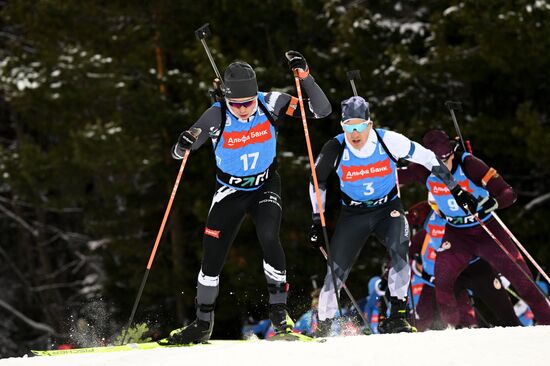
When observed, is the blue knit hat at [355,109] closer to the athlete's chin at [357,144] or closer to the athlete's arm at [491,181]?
the athlete's chin at [357,144]

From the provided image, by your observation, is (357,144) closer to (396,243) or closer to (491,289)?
(396,243)

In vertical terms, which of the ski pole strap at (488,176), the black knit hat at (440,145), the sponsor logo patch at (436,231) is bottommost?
the sponsor logo patch at (436,231)

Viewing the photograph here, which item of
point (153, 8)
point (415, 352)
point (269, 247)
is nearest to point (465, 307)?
point (269, 247)

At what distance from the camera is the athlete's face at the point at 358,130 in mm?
6930

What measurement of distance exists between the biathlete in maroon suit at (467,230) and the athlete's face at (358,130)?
135 cm

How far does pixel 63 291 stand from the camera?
78.5 ft

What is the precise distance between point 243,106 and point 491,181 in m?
2.76

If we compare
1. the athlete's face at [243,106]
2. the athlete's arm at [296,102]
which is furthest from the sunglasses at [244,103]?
the athlete's arm at [296,102]

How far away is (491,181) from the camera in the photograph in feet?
26.0

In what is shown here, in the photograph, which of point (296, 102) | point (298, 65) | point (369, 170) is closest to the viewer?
point (298, 65)

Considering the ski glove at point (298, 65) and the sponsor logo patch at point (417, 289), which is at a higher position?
the ski glove at point (298, 65)

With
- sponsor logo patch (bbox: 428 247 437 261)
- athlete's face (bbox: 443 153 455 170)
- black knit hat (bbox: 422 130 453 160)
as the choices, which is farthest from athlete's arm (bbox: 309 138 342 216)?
sponsor logo patch (bbox: 428 247 437 261)

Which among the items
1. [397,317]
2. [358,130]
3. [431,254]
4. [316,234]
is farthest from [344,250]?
[431,254]

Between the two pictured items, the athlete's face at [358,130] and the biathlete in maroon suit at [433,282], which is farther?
the biathlete in maroon suit at [433,282]
